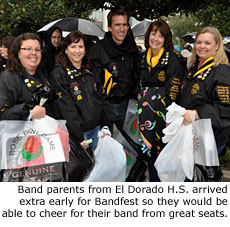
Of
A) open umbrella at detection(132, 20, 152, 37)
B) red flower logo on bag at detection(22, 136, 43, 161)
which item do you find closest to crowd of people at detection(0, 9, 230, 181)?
red flower logo on bag at detection(22, 136, 43, 161)

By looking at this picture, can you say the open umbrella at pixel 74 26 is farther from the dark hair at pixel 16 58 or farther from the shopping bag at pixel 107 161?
the shopping bag at pixel 107 161

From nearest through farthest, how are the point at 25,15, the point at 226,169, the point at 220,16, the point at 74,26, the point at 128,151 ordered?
the point at 128,151, the point at 220,16, the point at 226,169, the point at 74,26, the point at 25,15

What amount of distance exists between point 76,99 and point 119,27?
1.02m

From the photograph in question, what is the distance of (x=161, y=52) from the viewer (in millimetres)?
3229

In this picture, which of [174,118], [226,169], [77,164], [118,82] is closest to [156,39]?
[118,82]

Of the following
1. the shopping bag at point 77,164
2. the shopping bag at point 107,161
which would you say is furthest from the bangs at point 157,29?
the shopping bag at point 77,164

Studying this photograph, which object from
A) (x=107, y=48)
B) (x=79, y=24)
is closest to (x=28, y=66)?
(x=107, y=48)

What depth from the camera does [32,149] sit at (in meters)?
2.55

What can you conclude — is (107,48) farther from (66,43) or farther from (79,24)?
(79,24)

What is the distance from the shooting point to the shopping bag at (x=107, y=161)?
3039mm

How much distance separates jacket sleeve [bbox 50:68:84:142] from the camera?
2.95 meters

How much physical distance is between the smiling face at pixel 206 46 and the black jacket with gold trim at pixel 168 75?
0.30 m

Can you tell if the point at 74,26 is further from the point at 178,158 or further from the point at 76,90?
the point at 178,158

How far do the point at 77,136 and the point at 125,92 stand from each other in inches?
33.0
